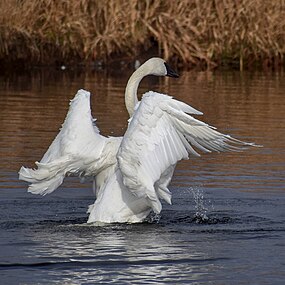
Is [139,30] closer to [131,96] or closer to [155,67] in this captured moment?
[155,67]

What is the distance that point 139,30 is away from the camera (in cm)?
2348

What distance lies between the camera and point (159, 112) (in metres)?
8.05

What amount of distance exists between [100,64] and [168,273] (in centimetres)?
1735

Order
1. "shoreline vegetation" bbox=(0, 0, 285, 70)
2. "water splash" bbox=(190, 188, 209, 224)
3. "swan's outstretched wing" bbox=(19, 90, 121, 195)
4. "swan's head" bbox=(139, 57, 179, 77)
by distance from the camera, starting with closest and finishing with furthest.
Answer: "swan's outstretched wing" bbox=(19, 90, 121, 195) < "water splash" bbox=(190, 188, 209, 224) < "swan's head" bbox=(139, 57, 179, 77) < "shoreline vegetation" bbox=(0, 0, 285, 70)

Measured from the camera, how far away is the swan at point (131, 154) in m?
8.02

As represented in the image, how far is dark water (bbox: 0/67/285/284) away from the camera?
6.97 meters

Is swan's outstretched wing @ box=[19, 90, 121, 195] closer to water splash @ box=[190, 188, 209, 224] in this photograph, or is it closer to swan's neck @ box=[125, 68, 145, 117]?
swan's neck @ box=[125, 68, 145, 117]

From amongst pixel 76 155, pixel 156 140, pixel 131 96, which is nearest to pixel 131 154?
pixel 156 140

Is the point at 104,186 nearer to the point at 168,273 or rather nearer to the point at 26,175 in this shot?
the point at 26,175

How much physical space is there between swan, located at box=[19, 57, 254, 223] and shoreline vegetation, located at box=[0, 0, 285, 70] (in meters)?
14.0

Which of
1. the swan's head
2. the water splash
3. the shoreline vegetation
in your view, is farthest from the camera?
the shoreline vegetation

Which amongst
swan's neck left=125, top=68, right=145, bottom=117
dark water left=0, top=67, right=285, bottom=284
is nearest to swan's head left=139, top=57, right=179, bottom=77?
swan's neck left=125, top=68, right=145, bottom=117

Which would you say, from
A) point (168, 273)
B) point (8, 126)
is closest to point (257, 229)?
point (168, 273)

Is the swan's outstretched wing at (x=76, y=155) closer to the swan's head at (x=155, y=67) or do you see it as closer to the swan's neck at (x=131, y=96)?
the swan's neck at (x=131, y=96)
